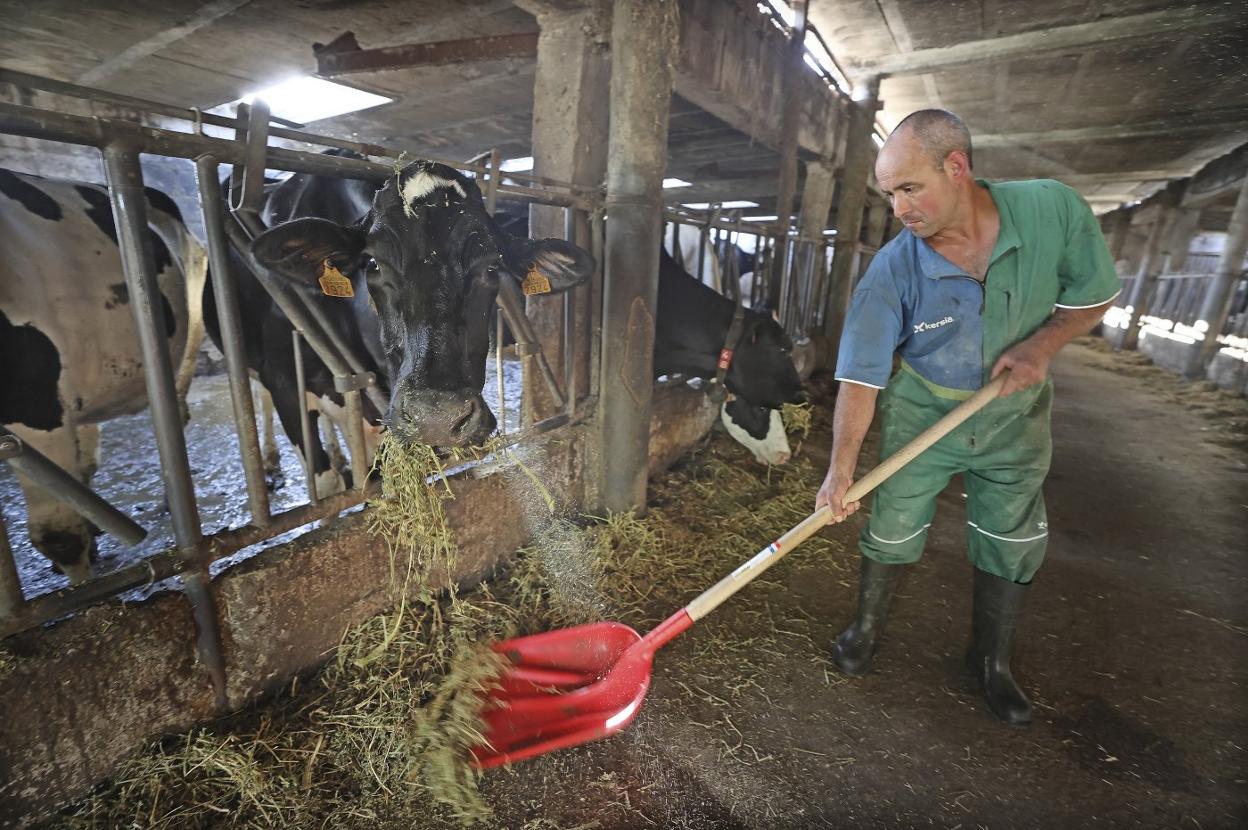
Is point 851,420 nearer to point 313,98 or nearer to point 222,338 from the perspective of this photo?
point 222,338

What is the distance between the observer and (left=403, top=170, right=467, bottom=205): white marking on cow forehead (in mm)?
2336

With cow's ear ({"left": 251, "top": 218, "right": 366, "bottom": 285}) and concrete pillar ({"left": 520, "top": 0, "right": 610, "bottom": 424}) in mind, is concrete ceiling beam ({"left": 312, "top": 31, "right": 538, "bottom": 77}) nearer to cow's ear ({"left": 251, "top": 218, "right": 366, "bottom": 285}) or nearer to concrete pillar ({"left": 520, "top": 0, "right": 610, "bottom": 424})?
concrete pillar ({"left": 520, "top": 0, "right": 610, "bottom": 424})

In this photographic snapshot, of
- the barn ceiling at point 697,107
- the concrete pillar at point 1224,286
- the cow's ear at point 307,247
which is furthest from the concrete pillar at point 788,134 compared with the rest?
the concrete pillar at point 1224,286

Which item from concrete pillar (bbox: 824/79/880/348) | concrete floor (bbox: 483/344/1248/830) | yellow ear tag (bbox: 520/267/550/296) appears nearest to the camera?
concrete floor (bbox: 483/344/1248/830)

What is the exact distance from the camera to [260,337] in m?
3.51


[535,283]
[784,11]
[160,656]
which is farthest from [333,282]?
[784,11]

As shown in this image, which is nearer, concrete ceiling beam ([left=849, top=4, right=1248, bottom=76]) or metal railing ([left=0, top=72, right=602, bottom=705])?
metal railing ([left=0, top=72, right=602, bottom=705])

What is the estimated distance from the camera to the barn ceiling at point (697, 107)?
4.44 meters

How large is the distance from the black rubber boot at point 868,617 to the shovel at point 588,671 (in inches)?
22.0

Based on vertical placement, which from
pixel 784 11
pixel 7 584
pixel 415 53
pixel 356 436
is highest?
pixel 784 11

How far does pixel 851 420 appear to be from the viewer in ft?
6.92

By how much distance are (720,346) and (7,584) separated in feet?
13.1

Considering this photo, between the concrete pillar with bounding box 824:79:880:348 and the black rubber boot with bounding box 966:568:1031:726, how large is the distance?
601cm

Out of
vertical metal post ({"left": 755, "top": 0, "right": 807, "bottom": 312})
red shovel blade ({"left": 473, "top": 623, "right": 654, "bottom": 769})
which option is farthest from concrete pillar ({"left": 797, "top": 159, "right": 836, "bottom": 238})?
red shovel blade ({"left": 473, "top": 623, "right": 654, "bottom": 769})
